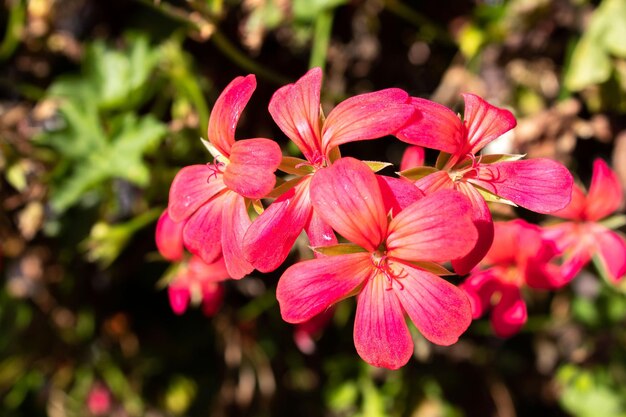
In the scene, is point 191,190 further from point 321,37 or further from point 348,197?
point 321,37

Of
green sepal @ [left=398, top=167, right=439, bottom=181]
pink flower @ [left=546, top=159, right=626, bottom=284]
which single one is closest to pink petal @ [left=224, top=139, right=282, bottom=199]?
green sepal @ [left=398, top=167, right=439, bottom=181]

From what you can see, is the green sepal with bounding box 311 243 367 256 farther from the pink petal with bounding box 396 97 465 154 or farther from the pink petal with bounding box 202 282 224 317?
the pink petal with bounding box 202 282 224 317

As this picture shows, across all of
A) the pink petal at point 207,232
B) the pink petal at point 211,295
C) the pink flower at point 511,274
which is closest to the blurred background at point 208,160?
the pink petal at point 211,295

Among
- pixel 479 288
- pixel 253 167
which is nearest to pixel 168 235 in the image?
pixel 253 167

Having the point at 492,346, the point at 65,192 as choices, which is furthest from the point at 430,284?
the point at 492,346

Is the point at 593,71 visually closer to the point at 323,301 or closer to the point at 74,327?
the point at 323,301

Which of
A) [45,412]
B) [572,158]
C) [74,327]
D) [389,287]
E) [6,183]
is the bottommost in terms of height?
[45,412]
